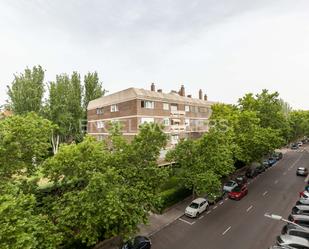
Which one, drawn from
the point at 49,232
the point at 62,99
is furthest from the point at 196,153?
the point at 62,99

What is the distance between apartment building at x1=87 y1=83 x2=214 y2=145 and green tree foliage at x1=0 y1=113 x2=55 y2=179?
13.8m

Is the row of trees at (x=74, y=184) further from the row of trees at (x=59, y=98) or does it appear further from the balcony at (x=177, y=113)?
the row of trees at (x=59, y=98)

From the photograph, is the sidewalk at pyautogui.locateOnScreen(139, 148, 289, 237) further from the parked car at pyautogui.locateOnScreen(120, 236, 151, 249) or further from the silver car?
the silver car

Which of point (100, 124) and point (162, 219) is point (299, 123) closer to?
point (100, 124)

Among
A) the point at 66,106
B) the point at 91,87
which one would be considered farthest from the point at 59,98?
the point at 91,87

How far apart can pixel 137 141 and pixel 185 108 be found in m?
21.2

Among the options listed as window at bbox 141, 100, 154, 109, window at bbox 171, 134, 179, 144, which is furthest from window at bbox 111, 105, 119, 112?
window at bbox 171, 134, 179, 144

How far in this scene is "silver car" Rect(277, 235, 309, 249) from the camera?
1466cm

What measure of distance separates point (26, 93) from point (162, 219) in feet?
102

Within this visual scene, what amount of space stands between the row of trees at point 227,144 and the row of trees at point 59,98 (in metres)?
20.4

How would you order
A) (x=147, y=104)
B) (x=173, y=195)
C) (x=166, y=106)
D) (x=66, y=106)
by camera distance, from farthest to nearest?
(x=66, y=106), (x=166, y=106), (x=147, y=104), (x=173, y=195)

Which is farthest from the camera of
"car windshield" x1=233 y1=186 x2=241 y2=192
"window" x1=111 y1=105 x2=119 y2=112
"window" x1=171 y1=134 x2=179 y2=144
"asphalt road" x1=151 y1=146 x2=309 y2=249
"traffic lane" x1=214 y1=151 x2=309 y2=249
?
"window" x1=171 y1=134 x2=179 y2=144

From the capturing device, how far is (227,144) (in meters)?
26.0

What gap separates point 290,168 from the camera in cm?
4034
